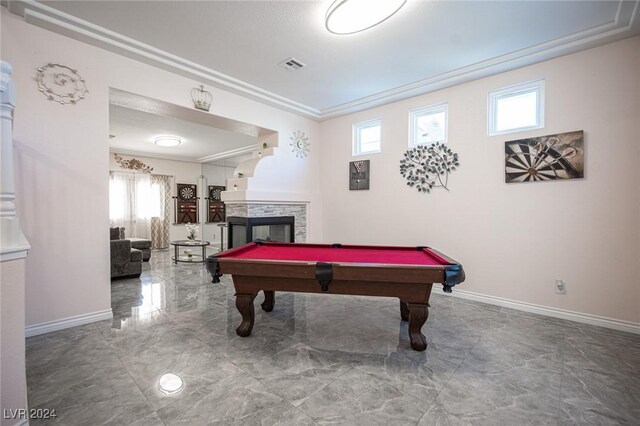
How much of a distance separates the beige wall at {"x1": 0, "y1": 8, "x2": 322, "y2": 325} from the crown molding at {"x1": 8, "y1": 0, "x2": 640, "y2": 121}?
0.15 m

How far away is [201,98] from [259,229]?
2.11 m

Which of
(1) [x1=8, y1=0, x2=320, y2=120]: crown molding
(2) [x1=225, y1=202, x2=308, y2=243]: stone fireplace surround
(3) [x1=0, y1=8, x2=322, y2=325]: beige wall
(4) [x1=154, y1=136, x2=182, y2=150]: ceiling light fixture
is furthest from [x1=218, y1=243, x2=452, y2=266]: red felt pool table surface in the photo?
(4) [x1=154, y1=136, x2=182, y2=150]: ceiling light fixture

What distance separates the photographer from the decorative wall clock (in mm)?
4988

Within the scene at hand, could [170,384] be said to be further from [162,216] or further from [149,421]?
[162,216]

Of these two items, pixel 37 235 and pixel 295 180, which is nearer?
pixel 37 235

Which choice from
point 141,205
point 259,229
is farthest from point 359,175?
point 141,205

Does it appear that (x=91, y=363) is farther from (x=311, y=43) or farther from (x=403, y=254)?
(x=311, y=43)

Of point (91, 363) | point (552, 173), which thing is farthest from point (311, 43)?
point (91, 363)

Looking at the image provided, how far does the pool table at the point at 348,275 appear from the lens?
6.70 feet

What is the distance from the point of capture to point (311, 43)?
298cm

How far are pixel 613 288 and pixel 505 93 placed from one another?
7.83 feet

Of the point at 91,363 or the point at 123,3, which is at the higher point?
the point at 123,3

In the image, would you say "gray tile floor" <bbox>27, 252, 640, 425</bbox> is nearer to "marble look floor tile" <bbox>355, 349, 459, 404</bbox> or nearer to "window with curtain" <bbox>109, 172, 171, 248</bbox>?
"marble look floor tile" <bbox>355, 349, 459, 404</bbox>

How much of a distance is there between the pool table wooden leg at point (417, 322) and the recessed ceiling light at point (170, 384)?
5.66ft
